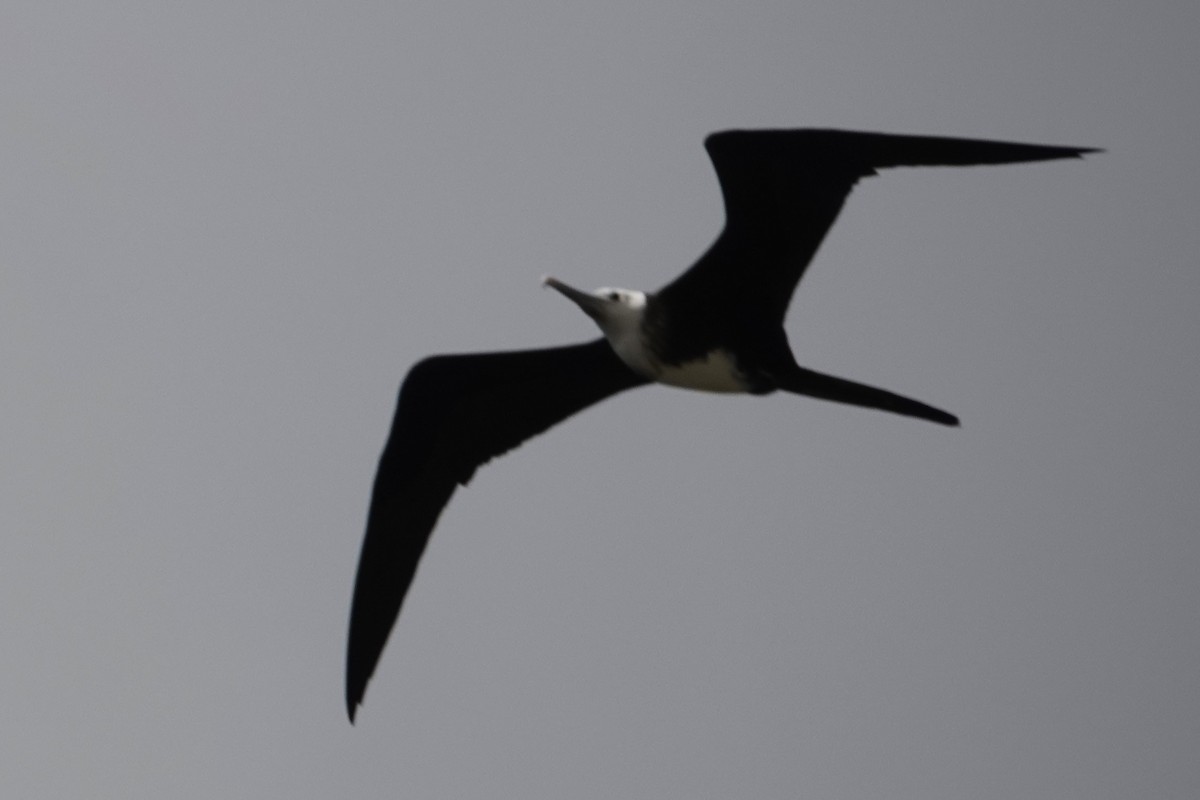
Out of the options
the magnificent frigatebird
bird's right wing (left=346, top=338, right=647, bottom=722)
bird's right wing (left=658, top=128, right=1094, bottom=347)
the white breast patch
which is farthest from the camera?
bird's right wing (left=346, top=338, right=647, bottom=722)

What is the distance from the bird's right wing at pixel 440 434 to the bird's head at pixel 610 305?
0.35 m

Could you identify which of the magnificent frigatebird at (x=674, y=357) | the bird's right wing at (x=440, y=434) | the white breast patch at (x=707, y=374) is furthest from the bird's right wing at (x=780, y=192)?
the bird's right wing at (x=440, y=434)

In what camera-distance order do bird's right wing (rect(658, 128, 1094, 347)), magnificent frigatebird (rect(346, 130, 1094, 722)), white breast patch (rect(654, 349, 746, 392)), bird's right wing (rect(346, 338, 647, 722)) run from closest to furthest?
1. bird's right wing (rect(658, 128, 1094, 347))
2. magnificent frigatebird (rect(346, 130, 1094, 722))
3. white breast patch (rect(654, 349, 746, 392))
4. bird's right wing (rect(346, 338, 647, 722))

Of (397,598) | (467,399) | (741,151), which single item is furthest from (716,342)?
(397,598)

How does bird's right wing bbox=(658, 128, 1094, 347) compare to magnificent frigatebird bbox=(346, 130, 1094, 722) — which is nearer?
bird's right wing bbox=(658, 128, 1094, 347)

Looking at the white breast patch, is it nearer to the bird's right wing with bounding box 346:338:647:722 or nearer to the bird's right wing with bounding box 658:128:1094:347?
the bird's right wing with bounding box 658:128:1094:347

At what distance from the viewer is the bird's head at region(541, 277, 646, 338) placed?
8.09 m

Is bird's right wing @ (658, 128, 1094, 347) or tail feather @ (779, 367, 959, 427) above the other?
bird's right wing @ (658, 128, 1094, 347)

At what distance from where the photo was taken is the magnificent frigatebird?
7.43 meters

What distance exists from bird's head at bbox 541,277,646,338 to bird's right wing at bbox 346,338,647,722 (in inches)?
13.9

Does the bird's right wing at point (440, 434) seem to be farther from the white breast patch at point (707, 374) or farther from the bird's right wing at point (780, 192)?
the bird's right wing at point (780, 192)

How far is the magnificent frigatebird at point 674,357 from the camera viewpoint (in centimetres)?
743

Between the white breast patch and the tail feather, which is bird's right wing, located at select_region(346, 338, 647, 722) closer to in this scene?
the white breast patch

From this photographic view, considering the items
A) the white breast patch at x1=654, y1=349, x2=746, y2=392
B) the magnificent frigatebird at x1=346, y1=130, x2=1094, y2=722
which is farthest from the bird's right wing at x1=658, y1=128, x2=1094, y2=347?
the white breast patch at x1=654, y1=349, x2=746, y2=392
